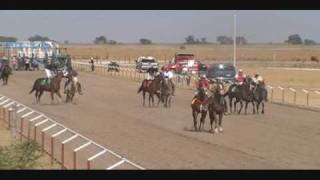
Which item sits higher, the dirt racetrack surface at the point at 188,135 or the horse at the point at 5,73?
the horse at the point at 5,73

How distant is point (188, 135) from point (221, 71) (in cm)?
2222

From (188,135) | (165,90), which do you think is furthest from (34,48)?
(188,135)

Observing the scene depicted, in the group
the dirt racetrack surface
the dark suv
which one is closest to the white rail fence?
the dirt racetrack surface

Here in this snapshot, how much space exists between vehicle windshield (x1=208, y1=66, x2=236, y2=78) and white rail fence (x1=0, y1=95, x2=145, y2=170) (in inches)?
715

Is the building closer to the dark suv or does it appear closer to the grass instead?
the dark suv

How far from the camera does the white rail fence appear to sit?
12453 millimetres

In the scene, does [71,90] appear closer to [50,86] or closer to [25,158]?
[50,86]

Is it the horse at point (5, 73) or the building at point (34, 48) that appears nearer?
the horse at point (5, 73)

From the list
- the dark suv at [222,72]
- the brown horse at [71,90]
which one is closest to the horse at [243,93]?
the brown horse at [71,90]

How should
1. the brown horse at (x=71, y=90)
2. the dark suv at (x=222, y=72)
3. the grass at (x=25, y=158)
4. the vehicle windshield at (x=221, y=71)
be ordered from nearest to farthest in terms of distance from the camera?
the grass at (x=25, y=158), the brown horse at (x=71, y=90), the dark suv at (x=222, y=72), the vehicle windshield at (x=221, y=71)

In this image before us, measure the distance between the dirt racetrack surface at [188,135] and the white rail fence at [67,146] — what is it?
0.79m

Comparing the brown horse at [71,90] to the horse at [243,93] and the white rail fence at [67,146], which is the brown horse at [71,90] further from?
the horse at [243,93]

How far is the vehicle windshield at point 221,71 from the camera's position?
4236 centimetres

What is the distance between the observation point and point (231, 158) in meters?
16.1
